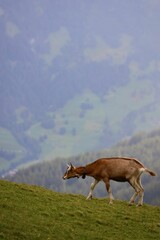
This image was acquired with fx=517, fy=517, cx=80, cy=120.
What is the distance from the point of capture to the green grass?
80.3ft

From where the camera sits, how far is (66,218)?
27.6m

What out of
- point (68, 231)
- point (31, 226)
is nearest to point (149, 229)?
point (68, 231)

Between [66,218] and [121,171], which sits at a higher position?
[121,171]

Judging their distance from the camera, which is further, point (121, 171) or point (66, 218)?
point (121, 171)

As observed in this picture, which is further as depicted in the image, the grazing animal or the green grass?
the grazing animal

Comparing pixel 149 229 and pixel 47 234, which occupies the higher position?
pixel 149 229

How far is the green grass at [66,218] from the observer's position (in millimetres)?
24469

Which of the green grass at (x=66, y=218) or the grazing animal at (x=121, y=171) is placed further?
the grazing animal at (x=121, y=171)

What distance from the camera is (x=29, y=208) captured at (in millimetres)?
28109

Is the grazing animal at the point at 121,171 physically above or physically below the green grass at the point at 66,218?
above

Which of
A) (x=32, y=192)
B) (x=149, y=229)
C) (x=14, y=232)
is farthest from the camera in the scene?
(x=32, y=192)

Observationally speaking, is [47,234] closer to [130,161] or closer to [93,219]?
[93,219]

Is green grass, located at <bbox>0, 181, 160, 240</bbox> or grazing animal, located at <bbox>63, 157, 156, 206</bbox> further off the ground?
grazing animal, located at <bbox>63, 157, 156, 206</bbox>

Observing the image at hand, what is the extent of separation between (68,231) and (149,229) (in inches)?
194
